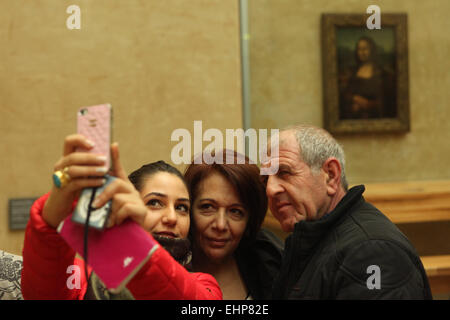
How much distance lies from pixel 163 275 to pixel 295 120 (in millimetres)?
2433

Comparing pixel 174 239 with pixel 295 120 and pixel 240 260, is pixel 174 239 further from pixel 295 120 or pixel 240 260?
pixel 295 120

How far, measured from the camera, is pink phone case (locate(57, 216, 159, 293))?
0.80 meters

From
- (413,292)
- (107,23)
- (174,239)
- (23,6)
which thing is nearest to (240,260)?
(174,239)

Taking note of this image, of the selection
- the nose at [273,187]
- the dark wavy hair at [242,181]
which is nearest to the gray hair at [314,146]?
the nose at [273,187]

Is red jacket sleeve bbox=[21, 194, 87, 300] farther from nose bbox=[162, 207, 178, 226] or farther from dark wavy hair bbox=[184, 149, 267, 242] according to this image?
dark wavy hair bbox=[184, 149, 267, 242]

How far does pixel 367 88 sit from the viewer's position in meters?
3.26

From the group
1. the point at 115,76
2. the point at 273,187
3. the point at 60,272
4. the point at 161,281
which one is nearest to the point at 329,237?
the point at 273,187

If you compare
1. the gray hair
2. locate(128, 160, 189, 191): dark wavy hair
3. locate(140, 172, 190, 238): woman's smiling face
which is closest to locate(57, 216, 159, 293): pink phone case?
locate(140, 172, 190, 238): woman's smiling face

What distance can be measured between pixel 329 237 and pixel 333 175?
296 mm

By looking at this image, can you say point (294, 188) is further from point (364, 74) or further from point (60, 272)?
point (364, 74)

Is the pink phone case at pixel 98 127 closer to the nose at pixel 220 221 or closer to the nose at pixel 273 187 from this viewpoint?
the nose at pixel 273 187

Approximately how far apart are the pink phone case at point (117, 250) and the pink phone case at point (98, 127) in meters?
0.12

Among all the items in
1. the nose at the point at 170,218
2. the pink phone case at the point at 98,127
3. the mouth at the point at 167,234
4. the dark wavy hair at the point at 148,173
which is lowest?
the mouth at the point at 167,234

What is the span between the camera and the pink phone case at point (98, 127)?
32.1 inches
